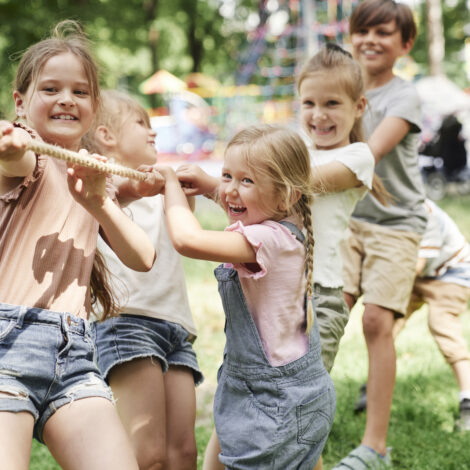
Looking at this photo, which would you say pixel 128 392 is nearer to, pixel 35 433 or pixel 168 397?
pixel 168 397

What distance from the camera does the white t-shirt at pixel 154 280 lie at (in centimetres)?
247

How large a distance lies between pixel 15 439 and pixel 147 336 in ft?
2.65

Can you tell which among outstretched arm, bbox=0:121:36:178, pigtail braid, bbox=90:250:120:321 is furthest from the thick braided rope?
pigtail braid, bbox=90:250:120:321

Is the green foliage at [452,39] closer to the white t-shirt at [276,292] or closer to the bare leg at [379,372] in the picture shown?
the bare leg at [379,372]

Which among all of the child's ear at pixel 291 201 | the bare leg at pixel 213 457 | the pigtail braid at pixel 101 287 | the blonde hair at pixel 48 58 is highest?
the blonde hair at pixel 48 58

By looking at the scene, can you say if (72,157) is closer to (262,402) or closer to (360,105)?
(262,402)

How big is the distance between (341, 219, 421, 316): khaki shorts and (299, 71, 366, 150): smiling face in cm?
65

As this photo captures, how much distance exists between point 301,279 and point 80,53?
3.18ft

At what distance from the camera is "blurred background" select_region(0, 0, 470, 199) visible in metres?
12.2

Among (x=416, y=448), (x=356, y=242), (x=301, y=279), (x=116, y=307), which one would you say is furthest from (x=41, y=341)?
(x=416, y=448)

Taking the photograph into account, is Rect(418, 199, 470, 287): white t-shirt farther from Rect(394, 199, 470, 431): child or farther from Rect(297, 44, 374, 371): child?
Rect(297, 44, 374, 371): child

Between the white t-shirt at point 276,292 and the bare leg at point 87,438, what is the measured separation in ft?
1.60

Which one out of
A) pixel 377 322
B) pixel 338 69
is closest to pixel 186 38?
pixel 377 322

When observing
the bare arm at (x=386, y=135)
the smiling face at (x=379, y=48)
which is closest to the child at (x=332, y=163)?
the bare arm at (x=386, y=135)
